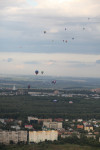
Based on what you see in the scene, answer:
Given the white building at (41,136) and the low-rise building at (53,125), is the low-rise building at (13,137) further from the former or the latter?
the low-rise building at (53,125)

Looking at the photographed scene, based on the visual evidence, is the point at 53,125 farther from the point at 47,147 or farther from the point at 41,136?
the point at 47,147

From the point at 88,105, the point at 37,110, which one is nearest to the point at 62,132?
the point at 37,110

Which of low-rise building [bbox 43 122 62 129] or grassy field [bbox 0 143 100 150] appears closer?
grassy field [bbox 0 143 100 150]

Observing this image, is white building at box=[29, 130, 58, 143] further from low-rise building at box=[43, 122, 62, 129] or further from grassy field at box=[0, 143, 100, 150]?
low-rise building at box=[43, 122, 62, 129]

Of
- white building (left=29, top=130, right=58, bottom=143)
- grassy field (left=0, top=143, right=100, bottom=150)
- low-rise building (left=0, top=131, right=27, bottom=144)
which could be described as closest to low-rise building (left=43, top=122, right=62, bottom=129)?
white building (left=29, top=130, right=58, bottom=143)

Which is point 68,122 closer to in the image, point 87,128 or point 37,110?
point 87,128

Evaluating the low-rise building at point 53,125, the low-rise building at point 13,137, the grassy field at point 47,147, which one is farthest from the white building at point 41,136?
the low-rise building at point 53,125

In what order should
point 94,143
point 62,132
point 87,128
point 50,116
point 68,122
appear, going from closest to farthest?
point 94,143 → point 62,132 → point 87,128 → point 68,122 → point 50,116

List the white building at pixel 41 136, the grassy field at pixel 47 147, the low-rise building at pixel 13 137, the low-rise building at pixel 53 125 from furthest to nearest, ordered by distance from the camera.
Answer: the low-rise building at pixel 53 125 < the low-rise building at pixel 13 137 < the white building at pixel 41 136 < the grassy field at pixel 47 147
